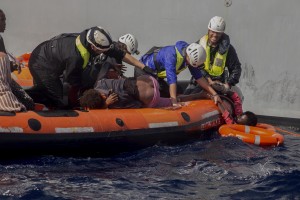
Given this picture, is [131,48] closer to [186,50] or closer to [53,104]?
[186,50]

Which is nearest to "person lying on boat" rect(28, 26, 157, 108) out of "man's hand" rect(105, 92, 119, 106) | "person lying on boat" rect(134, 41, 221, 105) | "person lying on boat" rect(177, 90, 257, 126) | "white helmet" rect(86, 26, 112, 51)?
"white helmet" rect(86, 26, 112, 51)

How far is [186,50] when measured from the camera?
775cm

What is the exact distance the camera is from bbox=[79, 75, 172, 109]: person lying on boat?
6.98m

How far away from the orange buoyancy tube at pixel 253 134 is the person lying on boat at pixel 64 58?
192 centimetres

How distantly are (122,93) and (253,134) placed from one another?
182 cm

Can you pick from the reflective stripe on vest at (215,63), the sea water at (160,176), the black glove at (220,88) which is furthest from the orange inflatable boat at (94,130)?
the reflective stripe on vest at (215,63)

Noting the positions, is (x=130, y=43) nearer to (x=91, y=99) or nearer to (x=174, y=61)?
(x=174, y=61)

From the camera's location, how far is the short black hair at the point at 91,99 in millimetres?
6949

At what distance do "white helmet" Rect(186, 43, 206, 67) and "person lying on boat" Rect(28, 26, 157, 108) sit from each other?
3.47ft

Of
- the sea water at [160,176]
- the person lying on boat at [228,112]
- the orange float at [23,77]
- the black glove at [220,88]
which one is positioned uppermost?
the orange float at [23,77]

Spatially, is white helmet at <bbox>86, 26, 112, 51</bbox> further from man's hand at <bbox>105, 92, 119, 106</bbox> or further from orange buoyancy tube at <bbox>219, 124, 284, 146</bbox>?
orange buoyancy tube at <bbox>219, 124, 284, 146</bbox>

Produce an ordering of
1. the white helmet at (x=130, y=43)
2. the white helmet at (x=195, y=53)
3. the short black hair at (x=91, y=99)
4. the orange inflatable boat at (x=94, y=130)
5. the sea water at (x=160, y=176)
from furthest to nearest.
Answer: the white helmet at (x=130, y=43)
the white helmet at (x=195, y=53)
the short black hair at (x=91, y=99)
the orange inflatable boat at (x=94, y=130)
the sea water at (x=160, y=176)

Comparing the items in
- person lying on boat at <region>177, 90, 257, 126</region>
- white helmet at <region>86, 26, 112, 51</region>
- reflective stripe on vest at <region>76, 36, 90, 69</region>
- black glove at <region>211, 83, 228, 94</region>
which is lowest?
person lying on boat at <region>177, 90, 257, 126</region>

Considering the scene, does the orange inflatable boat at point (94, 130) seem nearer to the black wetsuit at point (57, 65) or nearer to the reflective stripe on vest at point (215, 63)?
the black wetsuit at point (57, 65)
